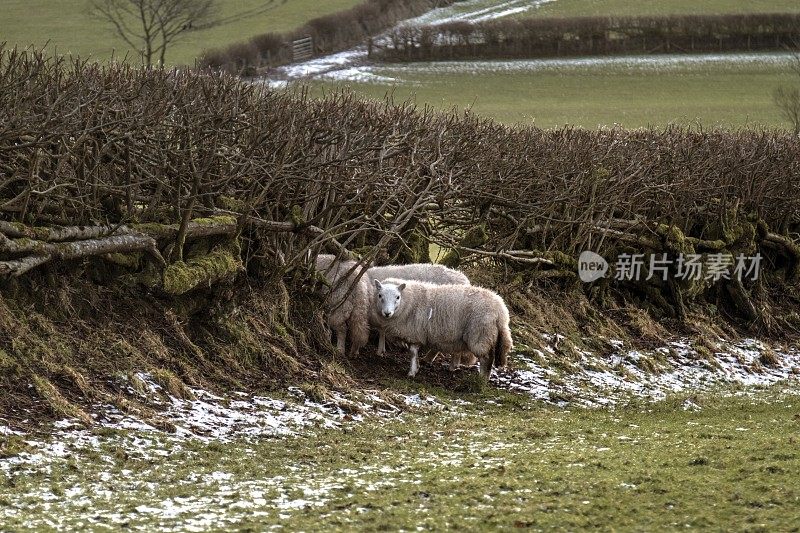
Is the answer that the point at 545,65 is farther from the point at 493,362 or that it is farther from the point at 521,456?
the point at 521,456

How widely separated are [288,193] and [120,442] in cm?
563

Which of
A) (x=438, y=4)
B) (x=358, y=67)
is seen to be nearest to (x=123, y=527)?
(x=358, y=67)

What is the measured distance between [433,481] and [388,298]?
5.45m

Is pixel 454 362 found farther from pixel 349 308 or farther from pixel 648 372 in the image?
pixel 648 372

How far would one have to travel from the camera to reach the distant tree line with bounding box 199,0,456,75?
159 feet

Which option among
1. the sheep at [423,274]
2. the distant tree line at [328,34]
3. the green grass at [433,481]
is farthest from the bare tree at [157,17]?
the green grass at [433,481]

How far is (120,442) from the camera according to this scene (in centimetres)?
972

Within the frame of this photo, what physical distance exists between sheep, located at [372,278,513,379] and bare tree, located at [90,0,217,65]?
35602 millimetres

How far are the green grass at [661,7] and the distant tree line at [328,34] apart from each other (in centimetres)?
690

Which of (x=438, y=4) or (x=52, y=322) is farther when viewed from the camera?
(x=438, y=4)

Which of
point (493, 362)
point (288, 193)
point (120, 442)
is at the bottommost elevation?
point (493, 362)

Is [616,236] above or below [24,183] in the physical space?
below

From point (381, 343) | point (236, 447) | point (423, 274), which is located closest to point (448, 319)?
point (381, 343)

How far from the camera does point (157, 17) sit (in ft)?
183
